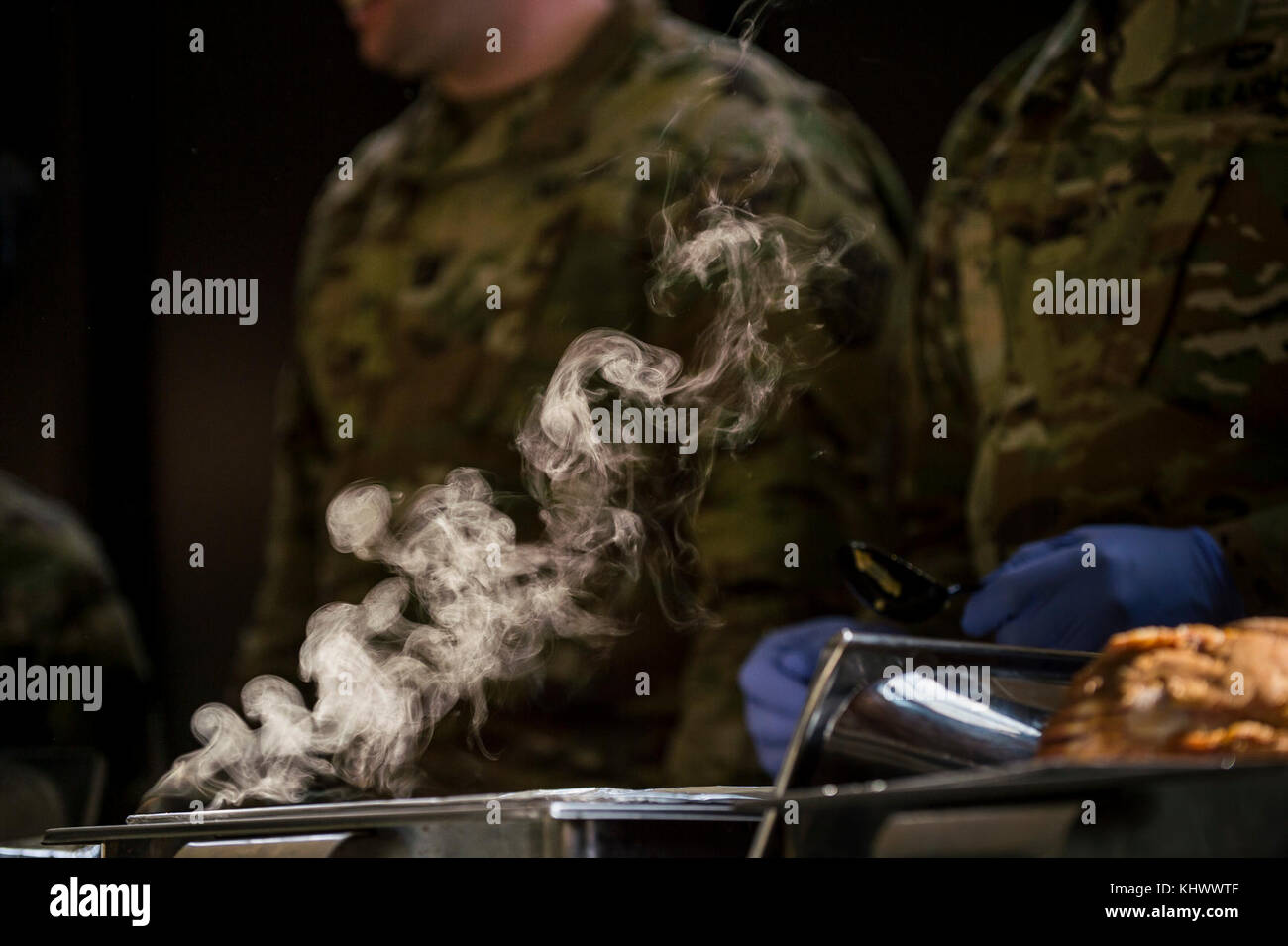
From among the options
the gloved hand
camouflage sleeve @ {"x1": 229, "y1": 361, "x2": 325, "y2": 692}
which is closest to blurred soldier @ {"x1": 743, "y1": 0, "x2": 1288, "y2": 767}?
the gloved hand

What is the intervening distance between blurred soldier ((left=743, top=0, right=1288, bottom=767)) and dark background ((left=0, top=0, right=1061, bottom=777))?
0.17 metres

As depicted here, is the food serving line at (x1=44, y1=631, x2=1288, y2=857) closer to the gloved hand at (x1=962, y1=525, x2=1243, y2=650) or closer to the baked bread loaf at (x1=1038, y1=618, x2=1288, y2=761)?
the baked bread loaf at (x1=1038, y1=618, x2=1288, y2=761)

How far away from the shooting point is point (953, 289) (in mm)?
1385

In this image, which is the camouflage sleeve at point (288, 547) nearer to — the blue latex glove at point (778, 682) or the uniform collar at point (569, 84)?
the uniform collar at point (569, 84)

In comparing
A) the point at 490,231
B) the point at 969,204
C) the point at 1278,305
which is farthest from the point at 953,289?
the point at 490,231

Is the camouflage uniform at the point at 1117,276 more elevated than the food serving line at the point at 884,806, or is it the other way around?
the camouflage uniform at the point at 1117,276

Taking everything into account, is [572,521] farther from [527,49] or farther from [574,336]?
[527,49]

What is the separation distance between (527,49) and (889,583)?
88cm

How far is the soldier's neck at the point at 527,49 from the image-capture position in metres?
1.53

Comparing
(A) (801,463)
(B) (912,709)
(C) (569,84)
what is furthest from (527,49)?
(B) (912,709)

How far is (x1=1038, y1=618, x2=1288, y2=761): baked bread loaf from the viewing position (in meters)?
0.72

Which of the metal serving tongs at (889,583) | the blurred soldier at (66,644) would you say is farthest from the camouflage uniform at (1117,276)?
the blurred soldier at (66,644)

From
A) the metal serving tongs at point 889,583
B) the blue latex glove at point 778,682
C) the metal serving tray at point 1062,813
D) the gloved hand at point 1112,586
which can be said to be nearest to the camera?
the metal serving tray at point 1062,813

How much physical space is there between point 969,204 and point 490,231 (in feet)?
1.86
